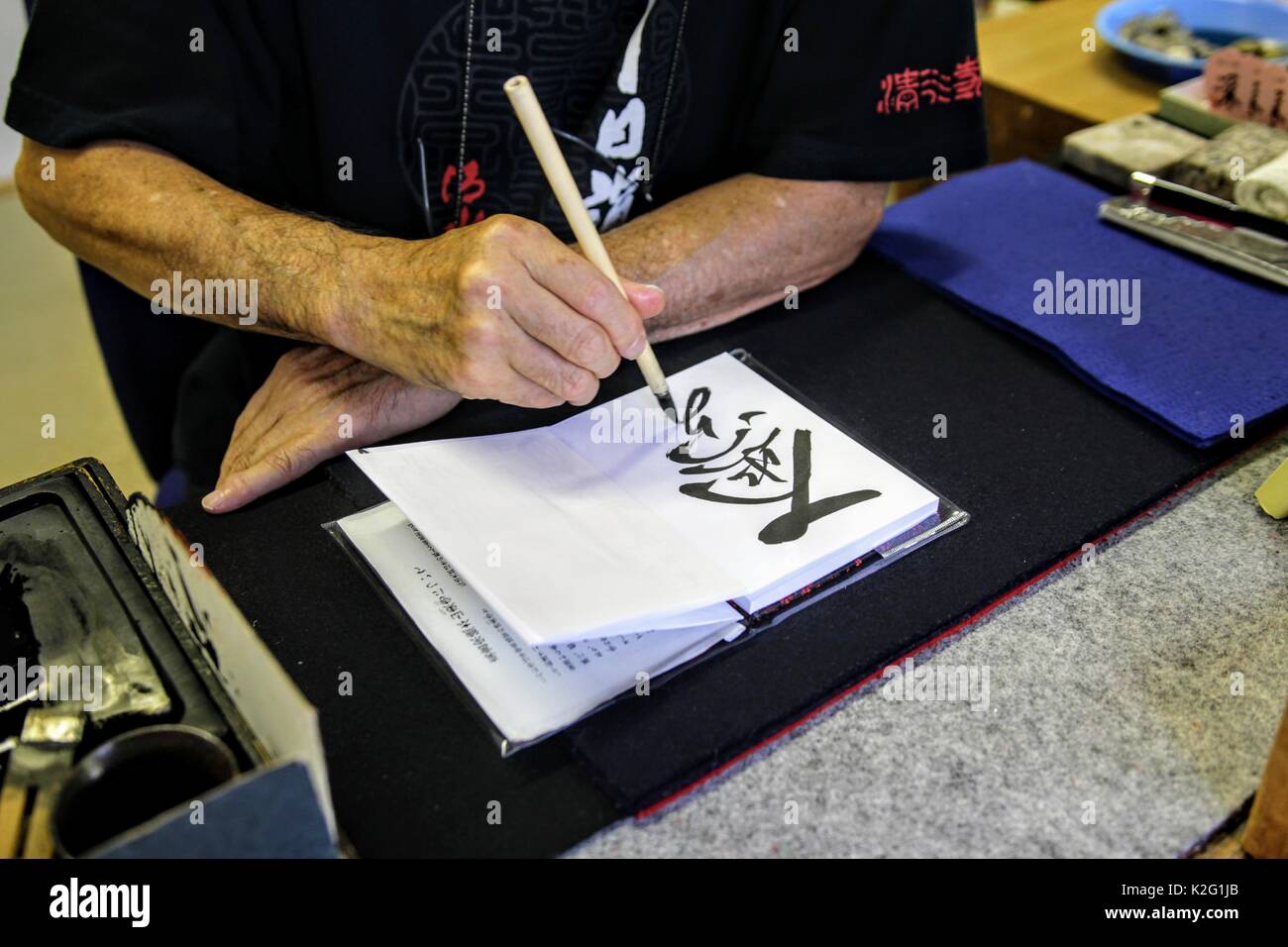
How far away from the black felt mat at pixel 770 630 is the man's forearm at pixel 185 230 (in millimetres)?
137

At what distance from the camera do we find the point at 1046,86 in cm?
138

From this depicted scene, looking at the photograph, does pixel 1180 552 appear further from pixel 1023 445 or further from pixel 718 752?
pixel 718 752

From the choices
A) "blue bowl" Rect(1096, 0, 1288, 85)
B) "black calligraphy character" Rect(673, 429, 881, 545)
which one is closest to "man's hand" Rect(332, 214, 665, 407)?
"black calligraphy character" Rect(673, 429, 881, 545)

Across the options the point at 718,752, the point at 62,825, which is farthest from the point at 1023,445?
the point at 62,825

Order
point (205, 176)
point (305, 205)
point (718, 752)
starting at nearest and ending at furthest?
point (718, 752) < point (205, 176) < point (305, 205)

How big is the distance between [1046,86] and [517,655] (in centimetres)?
Answer: 112

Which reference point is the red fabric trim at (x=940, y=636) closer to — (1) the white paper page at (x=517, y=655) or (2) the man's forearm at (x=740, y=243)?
(1) the white paper page at (x=517, y=655)

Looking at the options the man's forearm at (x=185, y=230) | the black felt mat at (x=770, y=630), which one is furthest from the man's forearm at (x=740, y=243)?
the man's forearm at (x=185, y=230)

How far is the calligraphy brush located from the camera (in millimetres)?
669

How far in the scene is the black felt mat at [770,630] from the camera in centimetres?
55

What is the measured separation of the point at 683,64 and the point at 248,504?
0.56 metres

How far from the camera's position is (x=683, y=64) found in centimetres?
100

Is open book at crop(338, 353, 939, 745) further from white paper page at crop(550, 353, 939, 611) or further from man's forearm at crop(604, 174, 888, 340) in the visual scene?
man's forearm at crop(604, 174, 888, 340)

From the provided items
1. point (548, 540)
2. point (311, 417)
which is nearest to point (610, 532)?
point (548, 540)
